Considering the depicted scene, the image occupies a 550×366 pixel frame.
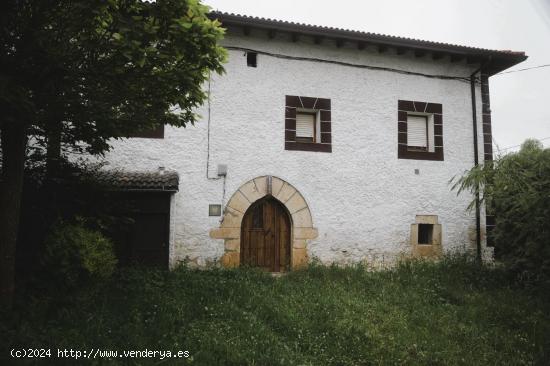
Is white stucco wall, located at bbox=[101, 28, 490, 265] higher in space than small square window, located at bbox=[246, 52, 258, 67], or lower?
lower

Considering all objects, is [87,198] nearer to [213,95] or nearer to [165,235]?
[165,235]

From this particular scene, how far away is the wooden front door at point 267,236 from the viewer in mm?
7573

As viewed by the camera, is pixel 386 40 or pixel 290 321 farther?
pixel 386 40

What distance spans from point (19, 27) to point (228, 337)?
13.3 feet

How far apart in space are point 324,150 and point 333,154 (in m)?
0.23

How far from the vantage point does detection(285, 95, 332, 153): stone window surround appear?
7.82 m

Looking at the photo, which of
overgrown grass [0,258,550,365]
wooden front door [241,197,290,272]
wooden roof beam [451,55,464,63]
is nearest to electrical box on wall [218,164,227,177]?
wooden front door [241,197,290,272]

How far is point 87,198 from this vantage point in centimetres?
567

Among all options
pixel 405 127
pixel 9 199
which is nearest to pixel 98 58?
pixel 9 199

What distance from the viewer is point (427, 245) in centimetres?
826

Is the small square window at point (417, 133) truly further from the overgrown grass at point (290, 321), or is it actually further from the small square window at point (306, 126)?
the overgrown grass at point (290, 321)

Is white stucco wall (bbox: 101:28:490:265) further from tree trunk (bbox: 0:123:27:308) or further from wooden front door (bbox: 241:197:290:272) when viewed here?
tree trunk (bbox: 0:123:27:308)

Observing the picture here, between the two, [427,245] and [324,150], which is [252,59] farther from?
[427,245]

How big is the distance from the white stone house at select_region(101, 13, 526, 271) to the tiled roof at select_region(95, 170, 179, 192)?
340mm
